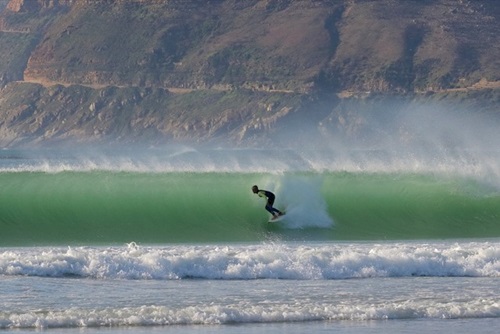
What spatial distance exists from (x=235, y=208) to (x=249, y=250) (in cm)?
802

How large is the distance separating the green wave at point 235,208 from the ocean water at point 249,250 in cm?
5

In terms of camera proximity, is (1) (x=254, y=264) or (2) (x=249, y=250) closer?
(1) (x=254, y=264)

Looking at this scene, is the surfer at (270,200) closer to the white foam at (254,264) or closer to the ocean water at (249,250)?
the ocean water at (249,250)

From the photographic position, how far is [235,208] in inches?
1225

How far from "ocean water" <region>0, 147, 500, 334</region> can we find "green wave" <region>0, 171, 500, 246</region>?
46 millimetres

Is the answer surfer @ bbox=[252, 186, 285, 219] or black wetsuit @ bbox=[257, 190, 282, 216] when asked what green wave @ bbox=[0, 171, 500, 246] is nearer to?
surfer @ bbox=[252, 186, 285, 219]

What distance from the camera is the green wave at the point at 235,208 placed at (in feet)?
94.8

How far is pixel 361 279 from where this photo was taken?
2156 centimetres

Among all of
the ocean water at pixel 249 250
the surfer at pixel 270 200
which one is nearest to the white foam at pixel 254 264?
the ocean water at pixel 249 250

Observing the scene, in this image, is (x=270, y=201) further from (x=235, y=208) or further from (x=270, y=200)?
(x=235, y=208)

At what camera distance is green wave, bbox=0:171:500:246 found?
28.9 metres

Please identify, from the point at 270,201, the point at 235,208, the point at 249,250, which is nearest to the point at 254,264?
the point at 249,250

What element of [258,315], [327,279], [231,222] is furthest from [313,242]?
[258,315]

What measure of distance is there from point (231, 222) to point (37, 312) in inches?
464
